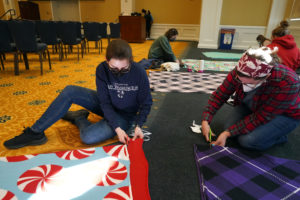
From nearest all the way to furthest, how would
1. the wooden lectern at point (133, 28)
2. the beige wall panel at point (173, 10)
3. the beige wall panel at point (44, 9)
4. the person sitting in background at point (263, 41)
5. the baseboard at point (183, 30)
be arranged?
the person sitting in background at point (263, 41) < the wooden lectern at point (133, 28) < the beige wall panel at point (173, 10) < the baseboard at point (183, 30) < the beige wall panel at point (44, 9)

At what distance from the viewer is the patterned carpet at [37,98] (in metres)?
1.41

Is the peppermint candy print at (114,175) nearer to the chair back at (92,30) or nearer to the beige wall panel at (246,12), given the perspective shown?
the chair back at (92,30)

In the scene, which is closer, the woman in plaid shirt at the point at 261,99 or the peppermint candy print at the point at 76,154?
the woman in plaid shirt at the point at 261,99

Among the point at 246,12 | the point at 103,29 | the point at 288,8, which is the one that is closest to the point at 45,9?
the point at 103,29

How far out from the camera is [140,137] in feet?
4.36

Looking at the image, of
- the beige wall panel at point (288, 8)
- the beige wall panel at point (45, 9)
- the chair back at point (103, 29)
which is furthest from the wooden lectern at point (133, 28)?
the beige wall panel at point (288, 8)

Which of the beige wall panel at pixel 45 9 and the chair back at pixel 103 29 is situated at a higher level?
the beige wall panel at pixel 45 9

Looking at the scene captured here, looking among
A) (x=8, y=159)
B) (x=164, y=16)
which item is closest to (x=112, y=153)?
(x=8, y=159)

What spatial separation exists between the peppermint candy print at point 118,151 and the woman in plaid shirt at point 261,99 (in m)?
0.55

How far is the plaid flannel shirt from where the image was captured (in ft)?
3.57

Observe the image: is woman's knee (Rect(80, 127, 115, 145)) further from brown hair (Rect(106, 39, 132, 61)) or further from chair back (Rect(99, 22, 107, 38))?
chair back (Rect(99, 22, 107, 38))

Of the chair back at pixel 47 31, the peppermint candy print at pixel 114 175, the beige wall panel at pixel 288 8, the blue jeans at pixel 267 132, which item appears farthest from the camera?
the beige wall panel at pixel 288 8

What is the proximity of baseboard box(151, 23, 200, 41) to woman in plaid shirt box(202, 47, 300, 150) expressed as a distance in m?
8.11

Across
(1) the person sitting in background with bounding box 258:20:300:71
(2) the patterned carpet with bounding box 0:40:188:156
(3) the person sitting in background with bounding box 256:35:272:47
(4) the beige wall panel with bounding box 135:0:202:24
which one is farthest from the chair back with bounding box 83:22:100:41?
(4) the beige wall panel with bounding box 135:0:202:24
